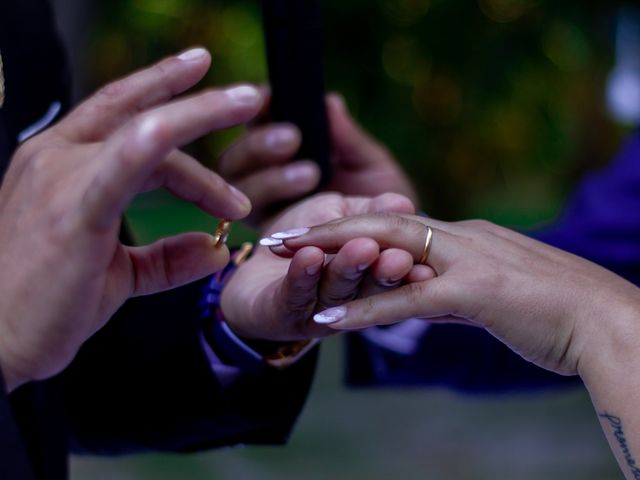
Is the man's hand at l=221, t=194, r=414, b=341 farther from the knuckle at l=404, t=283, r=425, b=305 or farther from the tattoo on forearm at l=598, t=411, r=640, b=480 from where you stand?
the tattoo on forearm at l=598, t=411, r=640, b=480

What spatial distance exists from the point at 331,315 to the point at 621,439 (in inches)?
11.6

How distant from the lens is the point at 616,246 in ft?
5.09

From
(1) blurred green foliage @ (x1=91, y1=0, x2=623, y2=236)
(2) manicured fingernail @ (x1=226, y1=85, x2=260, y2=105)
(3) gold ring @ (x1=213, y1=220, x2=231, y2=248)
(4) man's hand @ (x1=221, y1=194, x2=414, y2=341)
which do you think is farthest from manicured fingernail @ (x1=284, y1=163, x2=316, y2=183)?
(1) blurred green foliage @ (x1=91, y1=0, x2=623, y2=236)

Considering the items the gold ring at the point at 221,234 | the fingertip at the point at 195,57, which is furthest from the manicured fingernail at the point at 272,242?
the fingertip at the point at 195,57

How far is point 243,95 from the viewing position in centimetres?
63

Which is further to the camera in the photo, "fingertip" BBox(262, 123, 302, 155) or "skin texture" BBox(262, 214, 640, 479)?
"fingertip" BBox(262, 123, 302, 155)

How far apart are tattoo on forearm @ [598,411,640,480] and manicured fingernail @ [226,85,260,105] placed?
1.49 ft

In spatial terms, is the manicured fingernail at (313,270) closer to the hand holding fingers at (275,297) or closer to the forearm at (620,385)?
the hand holding fingers at (275,297)

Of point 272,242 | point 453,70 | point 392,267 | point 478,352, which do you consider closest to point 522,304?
point 392,267

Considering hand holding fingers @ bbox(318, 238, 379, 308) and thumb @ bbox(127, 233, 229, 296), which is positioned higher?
thumb @ bbox(127, 233, 229, 296)

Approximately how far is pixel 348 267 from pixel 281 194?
1.41 feet

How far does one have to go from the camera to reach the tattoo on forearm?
82cm

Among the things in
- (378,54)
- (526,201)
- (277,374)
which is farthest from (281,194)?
(526,201)

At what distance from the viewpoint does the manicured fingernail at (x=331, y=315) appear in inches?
33.3
